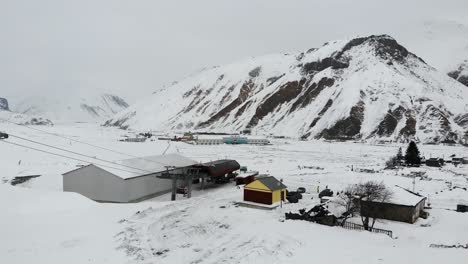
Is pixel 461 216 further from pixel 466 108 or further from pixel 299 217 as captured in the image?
pixel 466 108

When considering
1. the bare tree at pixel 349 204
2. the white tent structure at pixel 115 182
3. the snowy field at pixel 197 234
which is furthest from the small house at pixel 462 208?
the white tent structure at pixel 115 182

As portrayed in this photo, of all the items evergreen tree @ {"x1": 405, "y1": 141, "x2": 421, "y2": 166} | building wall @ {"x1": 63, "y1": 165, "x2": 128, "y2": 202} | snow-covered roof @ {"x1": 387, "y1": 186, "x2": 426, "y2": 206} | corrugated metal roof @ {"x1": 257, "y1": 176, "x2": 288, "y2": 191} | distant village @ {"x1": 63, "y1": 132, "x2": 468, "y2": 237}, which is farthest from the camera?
evergreen tree @ {"x1": 405, "y1": 141, "x2": 421, "y2": 166}

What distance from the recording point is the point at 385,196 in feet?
99.3

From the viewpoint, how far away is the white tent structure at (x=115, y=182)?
39469 mm

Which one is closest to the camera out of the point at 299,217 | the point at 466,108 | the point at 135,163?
the point at 299,217

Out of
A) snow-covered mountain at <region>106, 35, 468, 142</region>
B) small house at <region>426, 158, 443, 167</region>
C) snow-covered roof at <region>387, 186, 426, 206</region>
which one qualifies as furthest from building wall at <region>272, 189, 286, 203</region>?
snow-covered mountain at <region>106, 35, 468, 142</region>

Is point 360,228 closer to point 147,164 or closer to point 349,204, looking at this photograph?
point 349,204

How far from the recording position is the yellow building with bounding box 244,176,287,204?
3394cm

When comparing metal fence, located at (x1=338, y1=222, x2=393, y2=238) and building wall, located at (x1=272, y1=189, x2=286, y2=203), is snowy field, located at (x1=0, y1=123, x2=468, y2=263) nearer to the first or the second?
metal fence, located at (x1=338, y1=222, x2=393, y2=238)

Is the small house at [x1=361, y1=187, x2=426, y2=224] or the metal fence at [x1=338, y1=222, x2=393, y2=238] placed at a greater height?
the small house at [x1=361, y1=187, x2=426, y2=224]

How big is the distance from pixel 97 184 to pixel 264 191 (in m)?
17.3

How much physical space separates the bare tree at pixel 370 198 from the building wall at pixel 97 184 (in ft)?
73.1

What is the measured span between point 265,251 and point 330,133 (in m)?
134

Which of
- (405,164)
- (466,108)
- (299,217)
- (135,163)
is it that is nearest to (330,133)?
(466,108)
